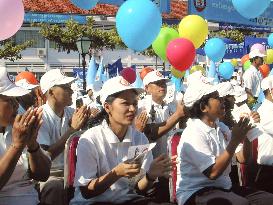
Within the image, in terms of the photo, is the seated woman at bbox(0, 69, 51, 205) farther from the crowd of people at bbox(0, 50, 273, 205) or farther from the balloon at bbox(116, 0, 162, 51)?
the balloon at bbox(116, 0, 162, 51)

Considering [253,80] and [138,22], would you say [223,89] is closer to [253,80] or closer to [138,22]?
[138,22]

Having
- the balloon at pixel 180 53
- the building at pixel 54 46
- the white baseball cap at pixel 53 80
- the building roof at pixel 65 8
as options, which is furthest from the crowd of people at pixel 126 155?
the building roof at pixel 65 8

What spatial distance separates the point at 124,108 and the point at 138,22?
2.37 metres

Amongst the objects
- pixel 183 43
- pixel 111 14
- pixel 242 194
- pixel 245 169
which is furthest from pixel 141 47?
pixel 111 14

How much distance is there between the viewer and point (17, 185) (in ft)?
10.1

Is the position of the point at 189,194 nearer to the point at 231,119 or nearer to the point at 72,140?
the point at 72,140

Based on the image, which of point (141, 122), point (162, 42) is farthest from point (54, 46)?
point (141, 122)

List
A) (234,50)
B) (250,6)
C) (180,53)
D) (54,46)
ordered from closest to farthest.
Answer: (180,53) < (250,6) < (234,50) < (54,46)

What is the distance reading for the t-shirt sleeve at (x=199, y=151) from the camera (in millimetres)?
3357

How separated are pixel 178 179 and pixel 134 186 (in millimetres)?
392

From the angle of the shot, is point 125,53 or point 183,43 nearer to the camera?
point 183,43

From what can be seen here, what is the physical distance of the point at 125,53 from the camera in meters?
36.8

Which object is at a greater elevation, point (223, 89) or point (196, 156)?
point (223, 89)

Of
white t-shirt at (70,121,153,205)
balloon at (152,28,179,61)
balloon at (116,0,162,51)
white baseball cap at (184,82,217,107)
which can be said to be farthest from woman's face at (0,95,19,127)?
balloon at (152,28,179,61)
